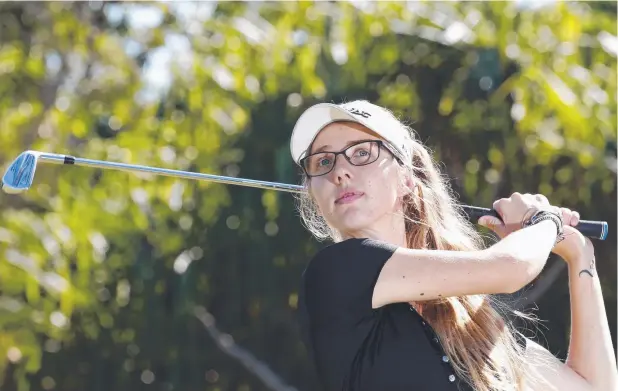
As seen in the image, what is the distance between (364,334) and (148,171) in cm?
86

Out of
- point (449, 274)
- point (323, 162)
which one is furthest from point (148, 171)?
point (449, 274)

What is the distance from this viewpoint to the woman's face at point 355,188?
218 cm

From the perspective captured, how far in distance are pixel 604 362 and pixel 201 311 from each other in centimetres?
280

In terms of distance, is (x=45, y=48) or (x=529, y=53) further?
(x=45, y=48)

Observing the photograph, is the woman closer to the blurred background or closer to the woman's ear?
the woman's ear

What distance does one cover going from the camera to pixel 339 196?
7.20 ft

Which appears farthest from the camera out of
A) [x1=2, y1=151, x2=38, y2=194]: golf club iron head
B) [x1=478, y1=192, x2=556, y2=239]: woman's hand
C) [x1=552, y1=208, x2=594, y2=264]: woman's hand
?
[x1=2, y1=151, x2=38, y2=194]: golf club iron head

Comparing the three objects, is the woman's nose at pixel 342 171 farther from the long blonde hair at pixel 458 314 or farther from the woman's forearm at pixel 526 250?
the woman's forearm at pixel 526 250

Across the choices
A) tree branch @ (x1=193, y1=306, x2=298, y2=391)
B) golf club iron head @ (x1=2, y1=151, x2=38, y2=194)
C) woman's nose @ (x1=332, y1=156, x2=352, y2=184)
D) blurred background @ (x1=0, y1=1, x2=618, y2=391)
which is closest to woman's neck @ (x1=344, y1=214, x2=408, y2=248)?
woman's nose @ (x1=332, y1=156, x2=352, y2=184)

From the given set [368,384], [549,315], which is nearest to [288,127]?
[549,315]

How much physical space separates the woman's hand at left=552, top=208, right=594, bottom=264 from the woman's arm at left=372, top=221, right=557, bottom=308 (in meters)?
0.49

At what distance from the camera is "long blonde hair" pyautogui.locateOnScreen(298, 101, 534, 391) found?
81.7 inches

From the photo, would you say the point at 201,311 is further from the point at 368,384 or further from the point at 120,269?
the point at 368,384

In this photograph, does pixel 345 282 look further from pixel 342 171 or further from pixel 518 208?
pixel 518 208
